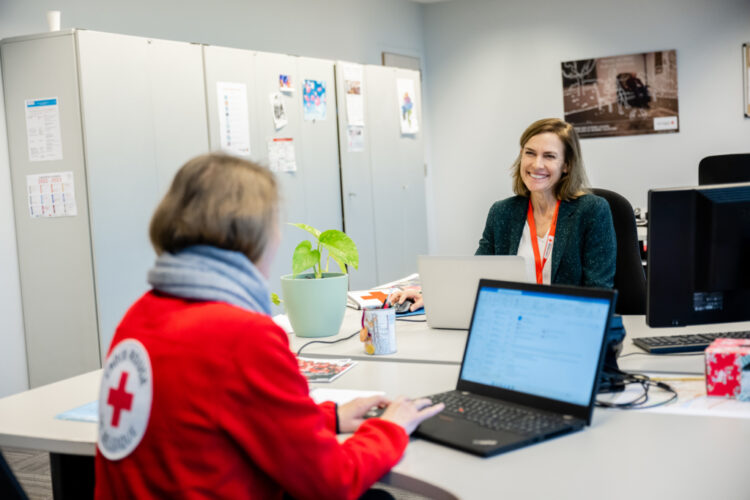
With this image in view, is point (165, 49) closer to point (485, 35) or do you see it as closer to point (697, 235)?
point (697, 235)

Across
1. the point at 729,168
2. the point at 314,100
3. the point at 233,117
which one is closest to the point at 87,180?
the point at 233,117

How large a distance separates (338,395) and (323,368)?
23 centimetres

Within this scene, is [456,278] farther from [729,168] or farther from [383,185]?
[383,185]

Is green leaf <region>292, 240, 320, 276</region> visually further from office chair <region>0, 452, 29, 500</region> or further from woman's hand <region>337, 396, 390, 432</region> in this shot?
office chair <region>0, 452, 29, 500</region>

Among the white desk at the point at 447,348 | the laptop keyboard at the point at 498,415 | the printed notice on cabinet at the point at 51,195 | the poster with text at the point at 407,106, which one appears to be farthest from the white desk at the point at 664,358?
the poster with text at the point at 407,106

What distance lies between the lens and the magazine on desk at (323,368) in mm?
1829

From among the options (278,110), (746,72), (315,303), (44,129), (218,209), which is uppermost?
(746,72)

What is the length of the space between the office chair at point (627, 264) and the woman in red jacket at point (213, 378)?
1809 mm

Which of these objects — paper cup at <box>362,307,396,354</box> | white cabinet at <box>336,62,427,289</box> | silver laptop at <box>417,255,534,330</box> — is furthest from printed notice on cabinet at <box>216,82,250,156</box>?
paper cup at <box>362,307,396,354</box>

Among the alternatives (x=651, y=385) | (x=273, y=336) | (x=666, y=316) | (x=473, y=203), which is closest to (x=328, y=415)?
(x=273, y=336)

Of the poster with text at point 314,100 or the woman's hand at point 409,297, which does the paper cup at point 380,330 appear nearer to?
the woman's hand at point 409,297

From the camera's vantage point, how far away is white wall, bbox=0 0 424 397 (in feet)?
11.5

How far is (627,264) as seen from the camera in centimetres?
277

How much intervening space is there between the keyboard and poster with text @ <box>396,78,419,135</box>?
3885 millimetres
